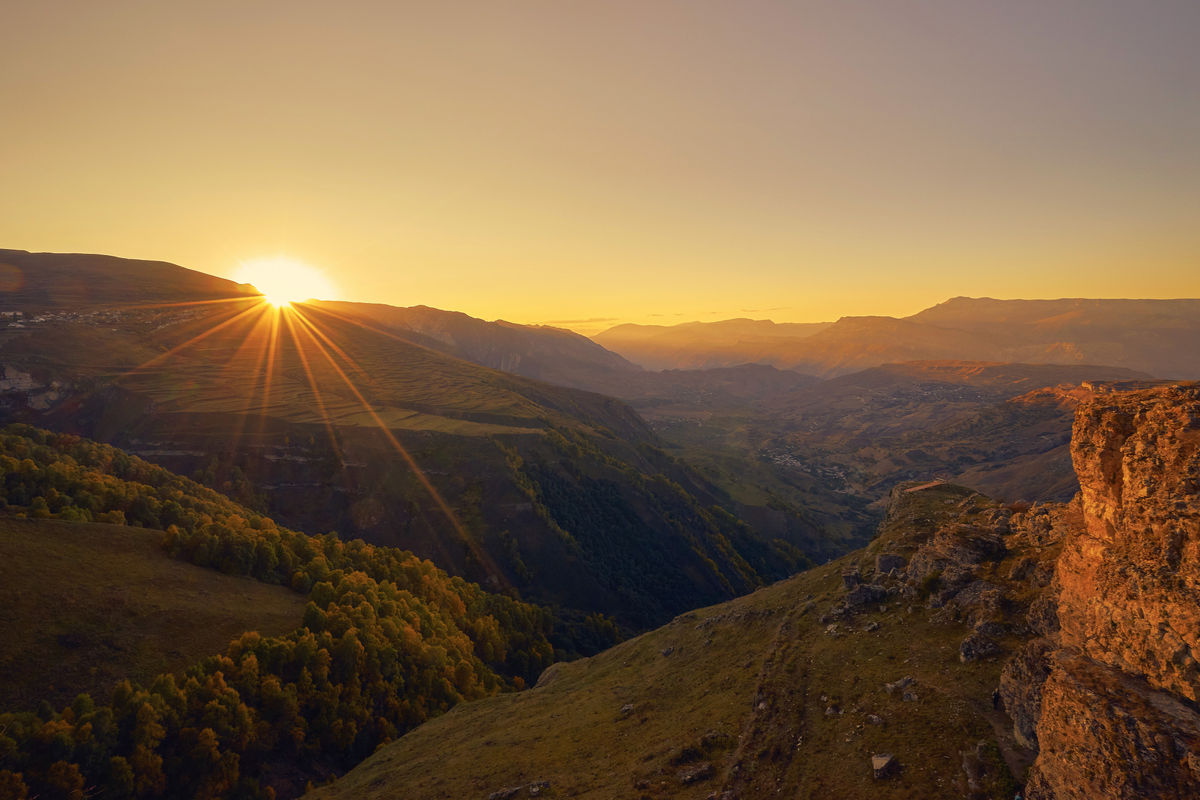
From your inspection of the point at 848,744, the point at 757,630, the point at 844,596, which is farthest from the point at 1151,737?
the point at 757,630

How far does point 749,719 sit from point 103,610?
9639cm

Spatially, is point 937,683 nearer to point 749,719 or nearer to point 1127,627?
point 749,719

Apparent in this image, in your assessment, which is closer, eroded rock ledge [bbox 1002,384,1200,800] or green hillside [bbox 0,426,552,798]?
eroded rock ledge [bbox 1002,384,1200,800]

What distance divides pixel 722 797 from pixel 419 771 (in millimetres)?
45090

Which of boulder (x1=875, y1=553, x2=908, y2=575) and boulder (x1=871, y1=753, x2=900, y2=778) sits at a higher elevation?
boulder (x1=875, y1=553, x2=908, y2=575)

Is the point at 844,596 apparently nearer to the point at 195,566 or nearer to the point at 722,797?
the point at 722,797

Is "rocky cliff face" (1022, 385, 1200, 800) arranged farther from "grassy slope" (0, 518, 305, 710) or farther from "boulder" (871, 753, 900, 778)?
"grassy slope" (0, 518, 305, 710)

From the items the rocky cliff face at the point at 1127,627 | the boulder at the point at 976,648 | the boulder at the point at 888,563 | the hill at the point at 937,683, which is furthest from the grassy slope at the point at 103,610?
the rocky cliff face at the point at 1127,627

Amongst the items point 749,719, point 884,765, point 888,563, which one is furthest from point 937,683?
point 888,563

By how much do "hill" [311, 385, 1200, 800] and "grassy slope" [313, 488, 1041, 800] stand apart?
0.24 meters

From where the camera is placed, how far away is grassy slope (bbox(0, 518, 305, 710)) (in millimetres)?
74188

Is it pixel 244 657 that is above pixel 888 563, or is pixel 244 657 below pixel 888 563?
below

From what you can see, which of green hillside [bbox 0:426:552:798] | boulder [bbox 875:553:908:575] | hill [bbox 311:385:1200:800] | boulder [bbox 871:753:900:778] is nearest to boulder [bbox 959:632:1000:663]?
hill [bbox 311:385:1200:800]

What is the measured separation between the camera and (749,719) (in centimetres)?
5222
